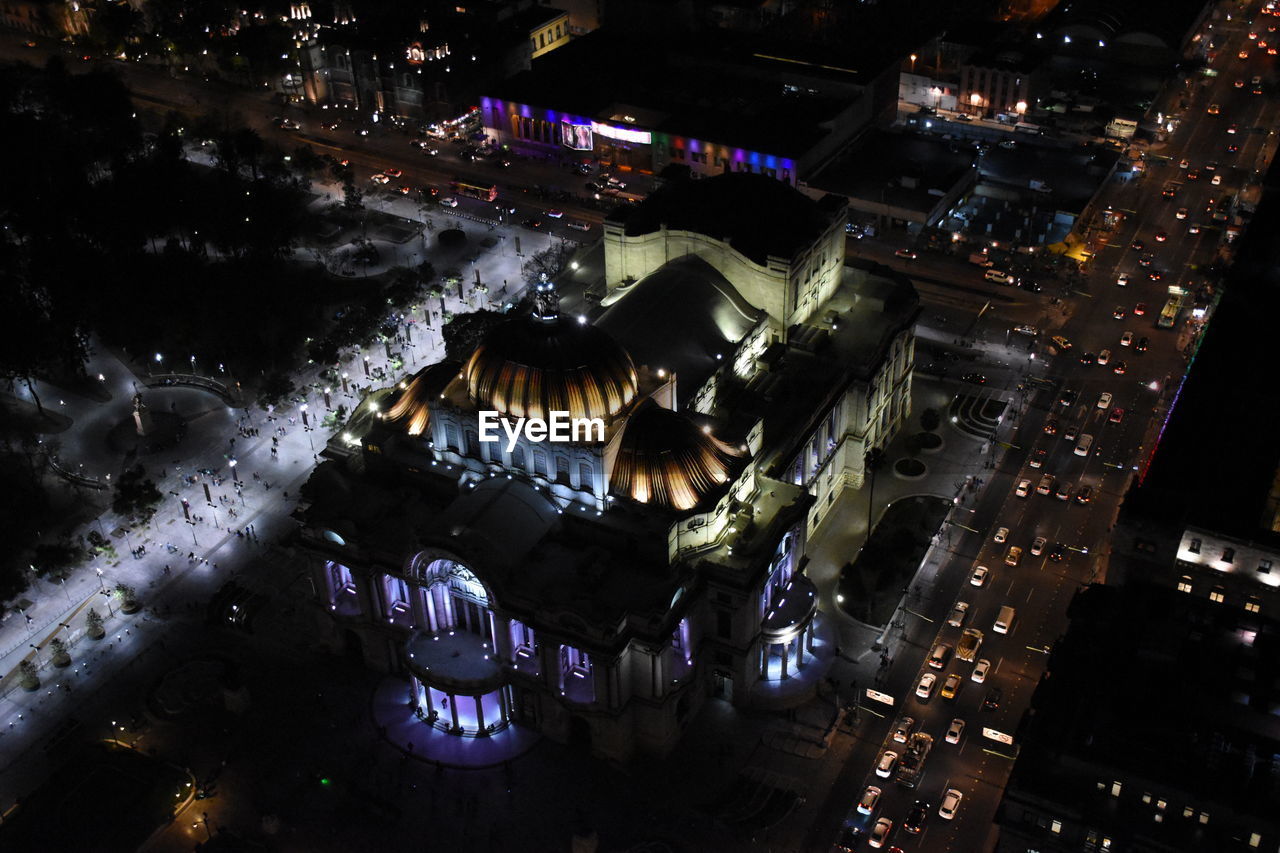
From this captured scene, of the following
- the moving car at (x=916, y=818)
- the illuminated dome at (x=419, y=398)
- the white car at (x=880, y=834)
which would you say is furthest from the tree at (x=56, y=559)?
the moving car at (x=916, y=818)

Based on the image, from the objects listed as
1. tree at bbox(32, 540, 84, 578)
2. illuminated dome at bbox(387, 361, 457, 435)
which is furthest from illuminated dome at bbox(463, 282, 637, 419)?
tree at bbox(32, 540, 84, 578)

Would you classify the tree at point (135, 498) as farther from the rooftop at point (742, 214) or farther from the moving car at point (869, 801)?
the moving car at point (869, 801)

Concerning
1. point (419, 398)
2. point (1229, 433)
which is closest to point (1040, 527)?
point (1229, 433)

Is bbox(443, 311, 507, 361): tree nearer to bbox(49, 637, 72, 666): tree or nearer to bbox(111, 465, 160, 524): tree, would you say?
bbox(111, 465, 160, 524): tree

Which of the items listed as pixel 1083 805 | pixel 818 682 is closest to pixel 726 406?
pixel 818 682

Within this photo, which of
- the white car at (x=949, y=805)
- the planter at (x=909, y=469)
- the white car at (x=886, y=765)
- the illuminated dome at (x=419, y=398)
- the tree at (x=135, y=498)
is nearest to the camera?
the white car at (x=949, y=805)

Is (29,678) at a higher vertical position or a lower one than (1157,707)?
lower

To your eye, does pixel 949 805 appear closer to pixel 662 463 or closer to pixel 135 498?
pixel 662 463

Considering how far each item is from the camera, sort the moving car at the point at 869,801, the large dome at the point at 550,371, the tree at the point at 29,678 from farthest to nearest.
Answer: the tree at the point at 29,678, the large dome at the point at 550,371, the moving car at the point at 869,801
